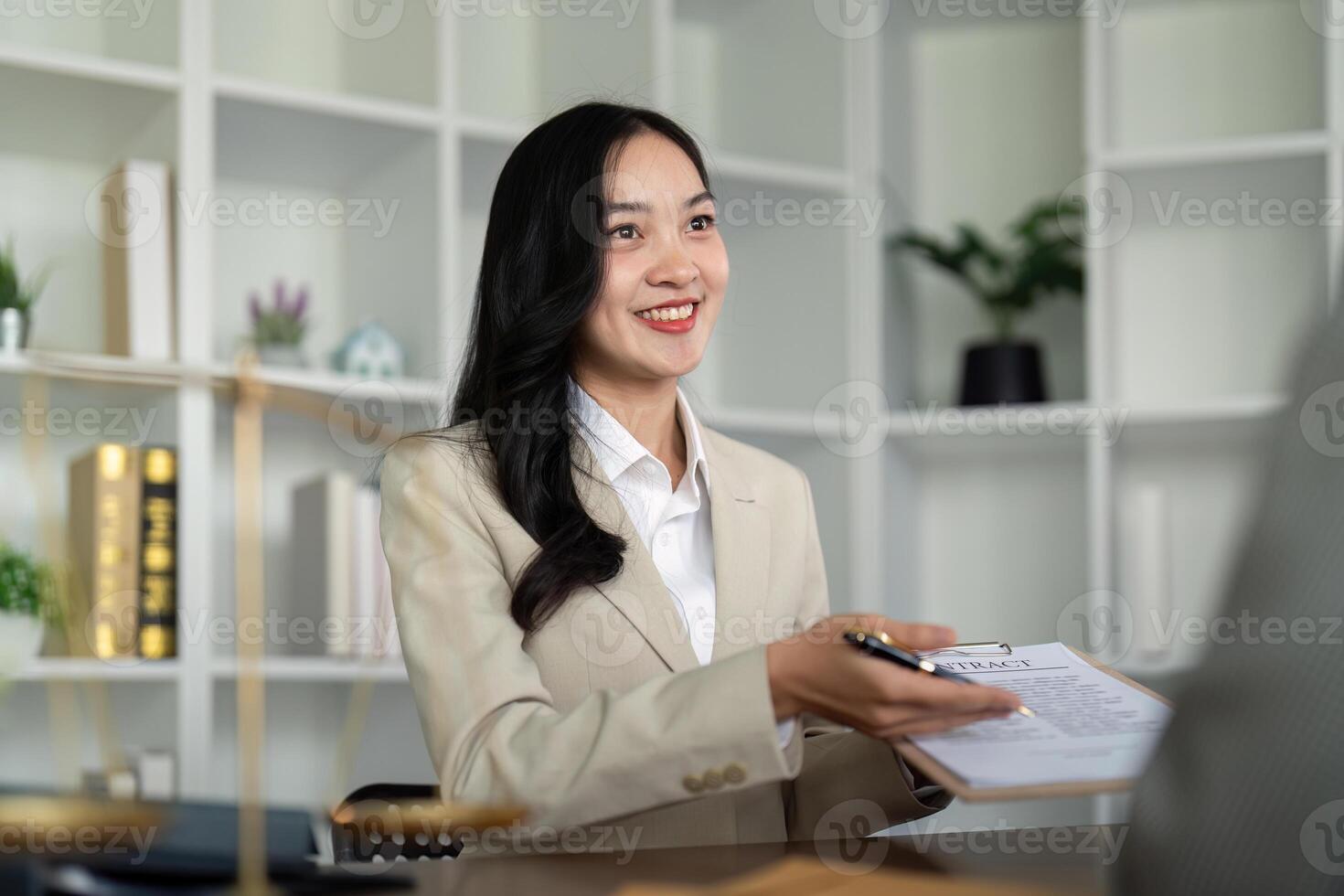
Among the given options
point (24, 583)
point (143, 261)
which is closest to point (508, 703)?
point (24, 583)

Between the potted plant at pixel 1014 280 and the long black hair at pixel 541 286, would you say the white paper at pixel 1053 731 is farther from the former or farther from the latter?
the potted plant at pixel 1014 280

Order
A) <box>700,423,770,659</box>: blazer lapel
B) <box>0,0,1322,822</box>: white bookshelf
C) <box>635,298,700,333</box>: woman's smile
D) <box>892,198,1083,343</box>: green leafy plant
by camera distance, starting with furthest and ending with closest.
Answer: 1. <box>892,198,1083,343</box>: green leafy plant
2. <box>0,0,1322,822</box>: white bookshelf
3. <box>635,298,700,333</box>: woman's smile
4. <box>700,423,770,659</box>: blazer lapel

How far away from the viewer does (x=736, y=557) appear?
5.02 feet

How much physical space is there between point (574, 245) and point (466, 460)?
0.30 metres

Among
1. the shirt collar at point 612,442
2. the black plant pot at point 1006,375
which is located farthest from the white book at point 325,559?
the black plant pot at point 1006,375

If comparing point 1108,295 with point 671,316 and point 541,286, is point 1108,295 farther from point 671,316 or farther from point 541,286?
point 541,286

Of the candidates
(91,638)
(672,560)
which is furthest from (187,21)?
(672,560)

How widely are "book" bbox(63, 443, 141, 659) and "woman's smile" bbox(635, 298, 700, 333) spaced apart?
102cm

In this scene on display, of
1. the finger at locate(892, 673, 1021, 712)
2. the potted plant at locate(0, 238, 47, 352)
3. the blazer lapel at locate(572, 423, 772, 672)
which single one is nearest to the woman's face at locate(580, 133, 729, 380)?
the blazer lapel at locate(572, 423, 772, 672)

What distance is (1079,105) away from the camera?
3.13m

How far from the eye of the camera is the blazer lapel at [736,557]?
1479mm

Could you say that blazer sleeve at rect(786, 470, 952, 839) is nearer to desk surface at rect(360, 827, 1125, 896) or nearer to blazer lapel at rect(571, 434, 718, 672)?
blazer lapel at rect(571, 434, 718, 672)

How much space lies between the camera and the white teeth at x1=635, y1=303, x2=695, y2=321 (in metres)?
1.58

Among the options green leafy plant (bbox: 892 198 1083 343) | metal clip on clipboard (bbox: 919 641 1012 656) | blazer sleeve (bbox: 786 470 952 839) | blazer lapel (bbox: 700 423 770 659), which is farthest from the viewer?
green leafy plant (bbox: 892 198 1083 343)
